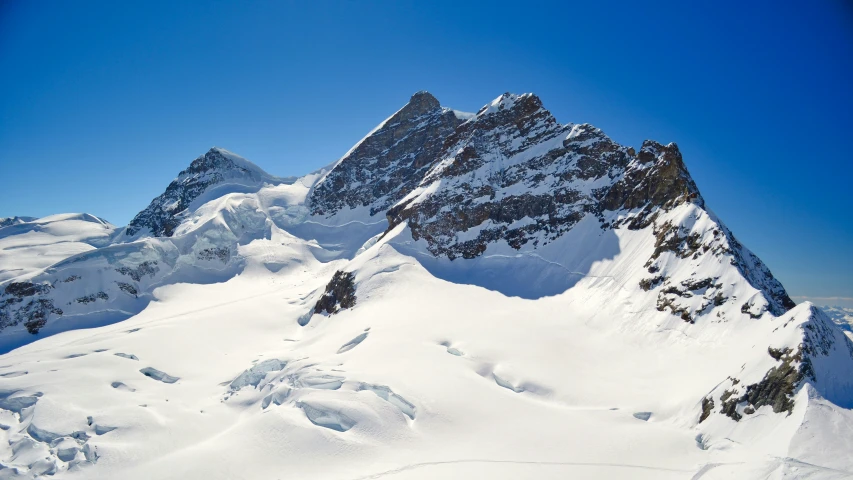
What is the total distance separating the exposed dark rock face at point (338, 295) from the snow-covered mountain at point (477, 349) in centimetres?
37

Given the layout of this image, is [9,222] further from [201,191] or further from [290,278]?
[290,278]

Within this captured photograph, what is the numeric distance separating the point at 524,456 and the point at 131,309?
74876 millimetres

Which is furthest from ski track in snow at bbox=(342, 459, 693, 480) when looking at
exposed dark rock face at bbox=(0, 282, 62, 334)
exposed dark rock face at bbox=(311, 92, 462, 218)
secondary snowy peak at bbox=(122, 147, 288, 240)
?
secondary snowy peak at bbox=(122, 147, 288, 240)

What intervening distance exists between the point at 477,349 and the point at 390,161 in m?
87.8

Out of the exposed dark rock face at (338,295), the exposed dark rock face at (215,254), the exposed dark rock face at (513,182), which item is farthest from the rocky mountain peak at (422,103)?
the exposed dark rock face at (338,295)

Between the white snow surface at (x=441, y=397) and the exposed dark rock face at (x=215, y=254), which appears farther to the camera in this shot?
the exposed dark rock face at (x=215, y=254)

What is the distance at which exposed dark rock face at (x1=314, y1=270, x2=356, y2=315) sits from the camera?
54.6m

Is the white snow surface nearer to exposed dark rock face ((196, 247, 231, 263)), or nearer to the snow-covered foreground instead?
the snow-covered foreground

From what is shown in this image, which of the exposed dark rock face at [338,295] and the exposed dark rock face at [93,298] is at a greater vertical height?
the exposed dark rock face at [338,295]

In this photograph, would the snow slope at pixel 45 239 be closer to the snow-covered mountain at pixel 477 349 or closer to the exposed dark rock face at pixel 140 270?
the exposed dark rock face at pixel 140 270

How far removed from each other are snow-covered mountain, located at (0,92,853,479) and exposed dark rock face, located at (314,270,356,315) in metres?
0.37

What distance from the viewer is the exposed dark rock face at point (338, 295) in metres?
54.6

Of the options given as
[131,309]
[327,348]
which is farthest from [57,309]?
[327,348]

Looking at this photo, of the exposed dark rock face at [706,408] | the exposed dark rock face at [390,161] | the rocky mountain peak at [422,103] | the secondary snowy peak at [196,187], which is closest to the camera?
the exposed dark rock face at [706,408]
